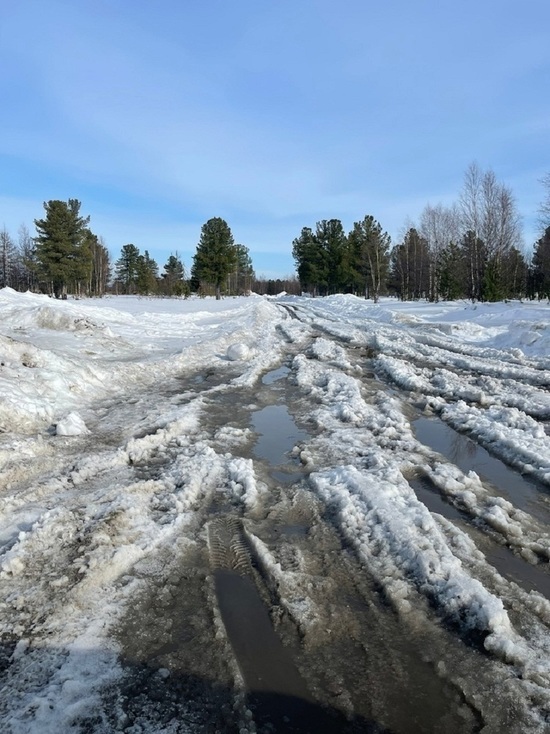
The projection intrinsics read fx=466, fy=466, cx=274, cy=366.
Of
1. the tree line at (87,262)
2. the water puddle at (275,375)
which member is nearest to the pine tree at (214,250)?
the tree line at (87,262)

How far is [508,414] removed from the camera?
266 inches

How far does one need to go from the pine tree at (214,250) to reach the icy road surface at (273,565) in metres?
45.0

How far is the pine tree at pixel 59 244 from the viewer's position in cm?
3850

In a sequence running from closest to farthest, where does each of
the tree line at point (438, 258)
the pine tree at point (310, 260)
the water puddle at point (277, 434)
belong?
the water puddle at point (277, 434) < the tree line at point (438, 258) < the pine tree at point (310, 260)

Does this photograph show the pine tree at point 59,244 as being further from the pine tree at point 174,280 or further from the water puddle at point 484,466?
the water puddle at point 484,466

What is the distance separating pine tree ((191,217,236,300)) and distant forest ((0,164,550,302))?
0.11m

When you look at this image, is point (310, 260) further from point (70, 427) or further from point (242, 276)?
point (70, 427)

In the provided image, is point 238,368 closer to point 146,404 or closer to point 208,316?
point 146,404

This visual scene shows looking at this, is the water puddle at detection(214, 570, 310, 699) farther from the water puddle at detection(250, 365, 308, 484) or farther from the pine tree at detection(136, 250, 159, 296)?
the pine tree at detection(136, 250, 159, 296)

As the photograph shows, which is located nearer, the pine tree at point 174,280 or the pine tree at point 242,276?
the pine tree at point 174,280

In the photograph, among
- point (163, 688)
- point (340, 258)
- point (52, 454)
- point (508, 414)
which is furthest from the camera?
point (340, 258)

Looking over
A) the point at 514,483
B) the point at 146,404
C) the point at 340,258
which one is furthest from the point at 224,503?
the point at 340,258

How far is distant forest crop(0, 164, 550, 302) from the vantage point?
36.0 m

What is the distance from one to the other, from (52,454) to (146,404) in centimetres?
252
